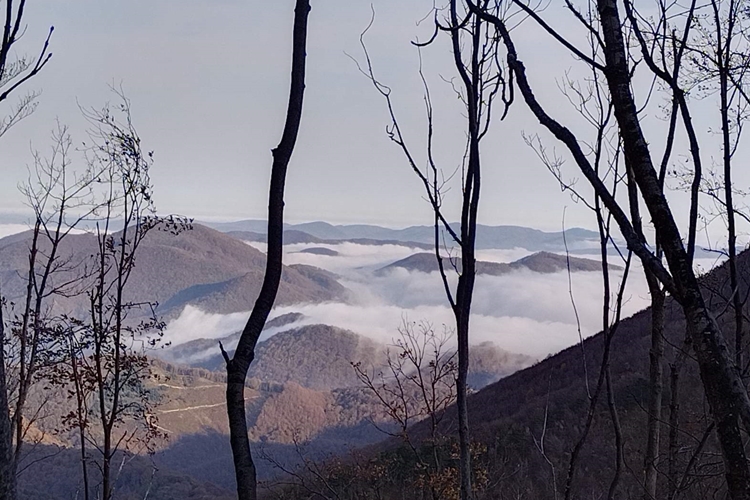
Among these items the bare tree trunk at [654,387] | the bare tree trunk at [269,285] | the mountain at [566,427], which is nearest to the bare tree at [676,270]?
the bare tree trunk at [269,285]

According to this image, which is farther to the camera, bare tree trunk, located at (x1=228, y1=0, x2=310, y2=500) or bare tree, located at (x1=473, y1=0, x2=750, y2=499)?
bare tree trunk, located at (x1=228, y1=0, x2=310, y2=500)

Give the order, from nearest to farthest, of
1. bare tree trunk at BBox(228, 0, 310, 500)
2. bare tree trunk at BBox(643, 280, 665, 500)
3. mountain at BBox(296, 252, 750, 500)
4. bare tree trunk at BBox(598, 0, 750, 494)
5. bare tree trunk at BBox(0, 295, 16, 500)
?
bare tree trunk at BBox(598, 0, 750, 494) → bare tree trunk at BBox(0, 295, 16, 500) → bare tree trunk at BBox(228, 0, 310, 500) → bare tree trunk at BBox(643, 280, 665, 500) → mountain at BBox(296, 252, 750, 500)

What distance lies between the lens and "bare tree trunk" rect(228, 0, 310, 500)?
276 centimetres

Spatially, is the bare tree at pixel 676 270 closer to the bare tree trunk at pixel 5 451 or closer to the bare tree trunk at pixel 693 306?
the bare tree trunk at pixel 693 306


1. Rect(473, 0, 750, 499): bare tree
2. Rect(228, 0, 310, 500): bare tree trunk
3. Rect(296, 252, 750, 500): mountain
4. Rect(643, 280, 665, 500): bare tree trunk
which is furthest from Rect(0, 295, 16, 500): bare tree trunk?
Rect(296, 252, 750, 500): mountain

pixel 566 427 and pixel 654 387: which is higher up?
pixel 654 387

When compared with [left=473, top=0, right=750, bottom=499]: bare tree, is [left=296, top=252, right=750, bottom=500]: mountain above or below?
below

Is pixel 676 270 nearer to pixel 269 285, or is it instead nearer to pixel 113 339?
pixel 269 285

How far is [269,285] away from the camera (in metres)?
2.94

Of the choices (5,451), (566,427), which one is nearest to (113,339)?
(5,451)

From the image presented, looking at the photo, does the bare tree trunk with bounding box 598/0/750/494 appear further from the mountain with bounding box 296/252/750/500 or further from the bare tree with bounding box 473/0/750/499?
the mountain with bounding box 296/252/750/500

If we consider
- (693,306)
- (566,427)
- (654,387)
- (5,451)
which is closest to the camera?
(693,306)

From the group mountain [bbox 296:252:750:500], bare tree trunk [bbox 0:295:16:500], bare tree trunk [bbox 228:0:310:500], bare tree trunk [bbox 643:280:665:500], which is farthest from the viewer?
mountain [bbox 296:252:750:500]

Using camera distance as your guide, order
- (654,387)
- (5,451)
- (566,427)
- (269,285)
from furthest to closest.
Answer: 1. (566,427)
2. (654,387)
3. (269,285)
4. (5,451)
